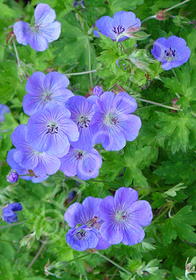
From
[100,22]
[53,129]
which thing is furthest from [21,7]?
[53,129]

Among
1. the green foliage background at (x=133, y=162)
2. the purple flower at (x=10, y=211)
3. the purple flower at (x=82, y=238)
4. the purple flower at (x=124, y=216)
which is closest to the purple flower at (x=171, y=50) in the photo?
the green foliage background at (x=133, y=162)

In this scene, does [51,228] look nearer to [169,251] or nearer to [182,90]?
[169,251]

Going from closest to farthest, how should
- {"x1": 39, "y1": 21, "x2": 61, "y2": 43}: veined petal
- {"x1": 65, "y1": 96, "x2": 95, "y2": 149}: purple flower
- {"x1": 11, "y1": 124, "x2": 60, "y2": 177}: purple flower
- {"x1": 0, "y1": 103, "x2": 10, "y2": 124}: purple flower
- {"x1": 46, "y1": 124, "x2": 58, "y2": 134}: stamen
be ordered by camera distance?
{"x1": 65, "y1": 96, "x2": 95, "y2": 149}: purple flower → {"x1": 46, "y1": 124, "x2": 58, "y2": 134}: stamen → {"x1": 11, "y1": 124, "x2": 60, "y2": 177}: purple flower → {"x1": 39, "y1": 21, "x2": 61, "y2": 43}: veined petal → {"x1": 0, "y1": 103, "x2": 10, "y2": 124}: purple flower

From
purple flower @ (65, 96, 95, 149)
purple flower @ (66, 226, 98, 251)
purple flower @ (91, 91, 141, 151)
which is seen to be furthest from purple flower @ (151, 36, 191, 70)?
purple flower @ (66, 226, 98, 251)

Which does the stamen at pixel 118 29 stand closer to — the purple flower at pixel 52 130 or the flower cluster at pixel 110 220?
the purple flower at pixel 52 130

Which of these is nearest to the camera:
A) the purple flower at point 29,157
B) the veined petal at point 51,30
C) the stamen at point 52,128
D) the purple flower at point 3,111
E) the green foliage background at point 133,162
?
the stamen at point 52,128

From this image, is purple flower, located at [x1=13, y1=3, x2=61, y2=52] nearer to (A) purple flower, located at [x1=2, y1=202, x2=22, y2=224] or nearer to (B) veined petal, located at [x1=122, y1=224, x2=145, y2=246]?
(A) purple flower, located at [x1=2, y1=202, x2=22, y2=224]
